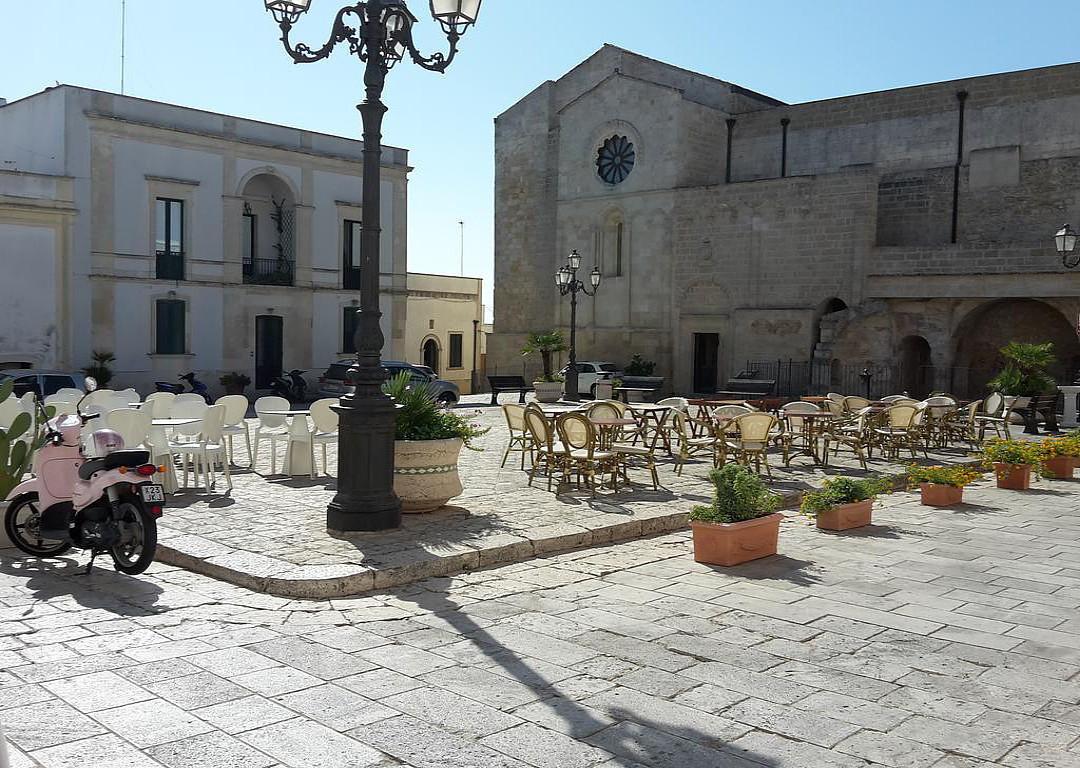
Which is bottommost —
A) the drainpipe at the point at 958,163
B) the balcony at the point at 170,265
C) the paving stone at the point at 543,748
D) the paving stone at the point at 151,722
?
the paving stone at the point at 151,722

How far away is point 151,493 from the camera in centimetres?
661

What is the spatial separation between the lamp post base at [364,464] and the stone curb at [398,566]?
834mm

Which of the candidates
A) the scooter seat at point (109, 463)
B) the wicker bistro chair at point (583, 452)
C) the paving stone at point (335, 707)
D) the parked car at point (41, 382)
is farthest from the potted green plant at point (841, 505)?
the parked car at point (41, 382)

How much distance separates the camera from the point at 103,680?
4.63 m

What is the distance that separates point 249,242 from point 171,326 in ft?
12.3

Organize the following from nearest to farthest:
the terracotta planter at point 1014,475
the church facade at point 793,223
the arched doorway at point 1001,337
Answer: the terracotta planter at point 1014,475
the arched doorway at point 1001,337
the church facade at point 793,223

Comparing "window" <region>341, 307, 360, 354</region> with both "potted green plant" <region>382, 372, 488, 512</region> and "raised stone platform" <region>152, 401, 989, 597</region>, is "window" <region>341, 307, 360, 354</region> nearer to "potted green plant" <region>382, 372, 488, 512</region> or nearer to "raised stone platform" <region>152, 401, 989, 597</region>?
"raised stone platform" <region>152, 401, 989, 597</region>

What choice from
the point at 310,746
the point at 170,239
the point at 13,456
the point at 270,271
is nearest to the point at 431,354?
the point at 270,271

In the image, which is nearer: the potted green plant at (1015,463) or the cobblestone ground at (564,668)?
the cobblestone ground at (564,668)

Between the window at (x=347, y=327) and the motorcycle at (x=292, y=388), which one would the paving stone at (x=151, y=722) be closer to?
the motorcycle at (x=292, y=388)

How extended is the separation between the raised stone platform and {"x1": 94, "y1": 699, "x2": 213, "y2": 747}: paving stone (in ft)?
6.62

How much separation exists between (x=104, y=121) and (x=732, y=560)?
22376mm

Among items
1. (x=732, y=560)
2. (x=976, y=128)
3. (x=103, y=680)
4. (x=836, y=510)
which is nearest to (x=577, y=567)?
(x=732, y=560)

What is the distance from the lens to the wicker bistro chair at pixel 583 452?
32.9 feet
